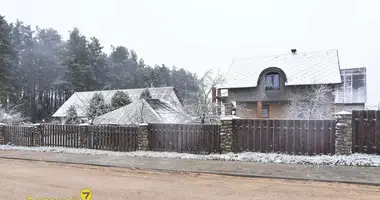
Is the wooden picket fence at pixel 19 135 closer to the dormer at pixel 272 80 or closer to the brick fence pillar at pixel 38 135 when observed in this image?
the brick fence pillar at pixel 38 135

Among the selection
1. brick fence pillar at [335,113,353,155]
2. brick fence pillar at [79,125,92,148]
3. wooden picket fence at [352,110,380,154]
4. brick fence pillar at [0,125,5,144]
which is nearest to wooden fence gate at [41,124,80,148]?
brick fence pillar at [79,125,92,148]

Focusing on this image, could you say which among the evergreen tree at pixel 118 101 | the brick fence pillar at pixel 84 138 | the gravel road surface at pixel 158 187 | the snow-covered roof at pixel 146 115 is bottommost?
the gravel road surface at pixel 158 187

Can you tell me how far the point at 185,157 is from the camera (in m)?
11.5

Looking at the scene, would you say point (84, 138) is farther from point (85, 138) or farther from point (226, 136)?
point (226, 136)

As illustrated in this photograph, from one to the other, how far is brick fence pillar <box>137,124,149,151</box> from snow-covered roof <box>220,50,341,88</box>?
1540 cm

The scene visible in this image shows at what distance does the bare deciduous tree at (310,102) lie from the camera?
67.2 feet

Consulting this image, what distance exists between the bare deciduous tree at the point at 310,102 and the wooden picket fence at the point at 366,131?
28.9 ft

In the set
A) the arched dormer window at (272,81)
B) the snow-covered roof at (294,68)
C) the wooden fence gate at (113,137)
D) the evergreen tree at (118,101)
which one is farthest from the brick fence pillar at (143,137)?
the arched dormer window at (272,81)

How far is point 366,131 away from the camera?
1009 cm

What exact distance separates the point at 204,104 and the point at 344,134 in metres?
7.60

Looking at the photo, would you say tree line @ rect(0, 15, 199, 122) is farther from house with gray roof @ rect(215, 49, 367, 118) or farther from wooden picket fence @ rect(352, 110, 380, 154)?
wooden picket fence @ rect(352, 110, 380, 154)

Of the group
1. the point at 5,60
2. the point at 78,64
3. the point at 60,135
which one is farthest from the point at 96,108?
the point at 78,64

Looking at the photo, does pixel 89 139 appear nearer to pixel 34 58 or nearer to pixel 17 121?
pixel 17 121

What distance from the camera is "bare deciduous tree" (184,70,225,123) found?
15594 millimetres
